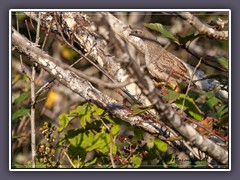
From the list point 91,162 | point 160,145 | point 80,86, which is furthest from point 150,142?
point 80,86

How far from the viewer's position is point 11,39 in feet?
8.41

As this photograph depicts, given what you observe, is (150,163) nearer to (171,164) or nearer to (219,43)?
(171,164)

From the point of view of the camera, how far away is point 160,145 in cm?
262

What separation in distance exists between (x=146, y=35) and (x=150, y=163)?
29.9 inches

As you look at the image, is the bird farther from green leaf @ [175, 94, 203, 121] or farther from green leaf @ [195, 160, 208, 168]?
green leaf @ [195, 160, 208, 168]

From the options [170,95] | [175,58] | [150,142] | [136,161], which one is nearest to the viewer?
[170,95]

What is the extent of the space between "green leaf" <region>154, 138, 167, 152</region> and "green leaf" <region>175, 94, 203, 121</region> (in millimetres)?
186

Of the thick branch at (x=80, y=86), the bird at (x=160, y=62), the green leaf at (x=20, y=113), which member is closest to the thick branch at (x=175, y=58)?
the bird at (x=160, y=62)

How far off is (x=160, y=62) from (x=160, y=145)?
62cm

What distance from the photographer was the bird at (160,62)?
2.91 metres

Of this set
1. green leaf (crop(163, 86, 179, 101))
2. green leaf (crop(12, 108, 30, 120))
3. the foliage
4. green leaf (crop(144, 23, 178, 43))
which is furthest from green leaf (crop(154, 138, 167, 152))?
green leaf (crop(12, 108, 30, 120))

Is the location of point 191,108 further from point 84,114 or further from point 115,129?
point 84,114

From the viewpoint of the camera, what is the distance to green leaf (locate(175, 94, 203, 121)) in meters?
2.61

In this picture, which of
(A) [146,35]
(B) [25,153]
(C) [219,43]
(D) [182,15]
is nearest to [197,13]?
(D) [182,15]
